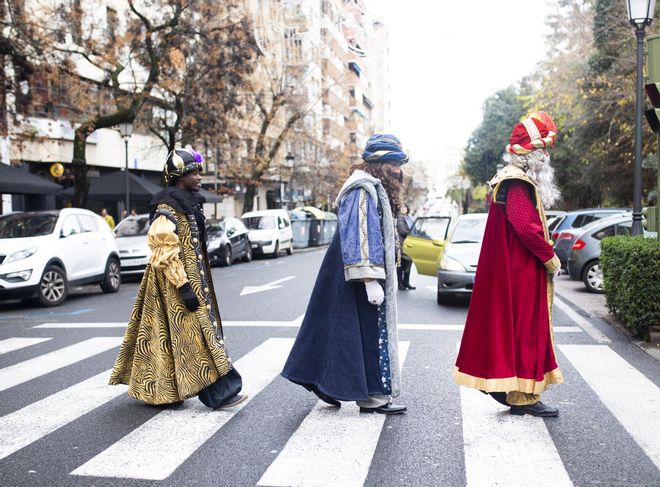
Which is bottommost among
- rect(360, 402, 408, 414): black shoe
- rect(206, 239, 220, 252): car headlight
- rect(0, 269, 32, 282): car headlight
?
rect(360, 402, 408, 414): black shoe

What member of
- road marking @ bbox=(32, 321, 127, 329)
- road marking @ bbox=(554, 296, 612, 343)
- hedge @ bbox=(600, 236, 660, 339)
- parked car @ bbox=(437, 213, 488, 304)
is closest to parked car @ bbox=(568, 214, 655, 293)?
road marking @ bbox=(554, 296, 612, 343)

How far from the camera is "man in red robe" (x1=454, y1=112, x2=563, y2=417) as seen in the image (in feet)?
15.8

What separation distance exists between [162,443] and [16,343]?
4.86 meters

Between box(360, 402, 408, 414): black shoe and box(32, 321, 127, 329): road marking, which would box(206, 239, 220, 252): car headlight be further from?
box(360, 402, 408, 414): black shoe

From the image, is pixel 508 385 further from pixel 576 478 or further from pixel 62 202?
pixel 62 202

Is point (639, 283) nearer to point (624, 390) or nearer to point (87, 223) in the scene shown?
point (624, 390)

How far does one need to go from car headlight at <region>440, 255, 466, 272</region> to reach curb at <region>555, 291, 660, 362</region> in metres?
1.85

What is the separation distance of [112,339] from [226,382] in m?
3.82

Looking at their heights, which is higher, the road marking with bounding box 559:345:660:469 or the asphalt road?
the asphalt road

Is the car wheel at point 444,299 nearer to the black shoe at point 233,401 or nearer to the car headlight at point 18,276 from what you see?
the car headlight at point 18,276

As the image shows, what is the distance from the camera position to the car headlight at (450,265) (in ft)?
37.1

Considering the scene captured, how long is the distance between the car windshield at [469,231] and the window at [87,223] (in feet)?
22.4

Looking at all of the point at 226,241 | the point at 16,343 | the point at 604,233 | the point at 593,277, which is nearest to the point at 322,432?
the point at 16,343

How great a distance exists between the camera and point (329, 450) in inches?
168
